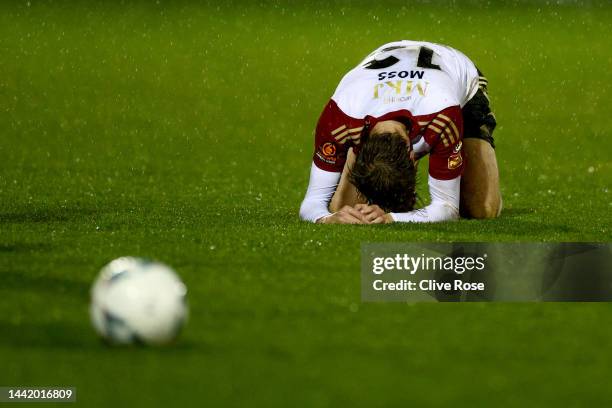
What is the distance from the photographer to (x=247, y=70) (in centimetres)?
2383

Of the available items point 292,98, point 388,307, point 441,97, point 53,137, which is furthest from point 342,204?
point 292,98

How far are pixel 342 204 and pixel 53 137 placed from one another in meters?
9.07

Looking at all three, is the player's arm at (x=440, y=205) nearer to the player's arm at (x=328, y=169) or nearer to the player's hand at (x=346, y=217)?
the player's hand at (x=346, y=217)

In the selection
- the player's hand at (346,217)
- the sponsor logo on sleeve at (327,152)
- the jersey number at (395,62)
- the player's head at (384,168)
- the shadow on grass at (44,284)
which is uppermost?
the jersey number at (395,62)

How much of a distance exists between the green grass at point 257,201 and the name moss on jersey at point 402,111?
622mm

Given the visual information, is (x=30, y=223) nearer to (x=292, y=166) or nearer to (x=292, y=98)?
(x=292, y=166)

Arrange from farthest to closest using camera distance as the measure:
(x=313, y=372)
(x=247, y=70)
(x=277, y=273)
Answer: (x=247, y=70) < (x=277, y=273) < (x=313, y=372)

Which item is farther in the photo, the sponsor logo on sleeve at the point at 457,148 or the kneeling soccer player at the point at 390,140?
the sponsor logo on sleeve at the point at 457,148

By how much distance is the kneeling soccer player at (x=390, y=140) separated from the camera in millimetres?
9609

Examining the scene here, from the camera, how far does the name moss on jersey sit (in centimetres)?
991

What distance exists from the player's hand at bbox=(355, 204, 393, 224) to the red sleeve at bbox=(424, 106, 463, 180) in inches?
21.8

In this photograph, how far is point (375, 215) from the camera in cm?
1006

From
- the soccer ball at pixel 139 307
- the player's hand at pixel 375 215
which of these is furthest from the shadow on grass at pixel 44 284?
the player's hand at pixel 375 215

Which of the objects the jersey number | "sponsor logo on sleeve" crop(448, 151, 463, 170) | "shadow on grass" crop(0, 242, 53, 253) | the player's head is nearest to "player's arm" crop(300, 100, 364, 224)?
the player's head
